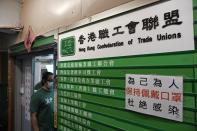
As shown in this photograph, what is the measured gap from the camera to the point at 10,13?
18.3 feet

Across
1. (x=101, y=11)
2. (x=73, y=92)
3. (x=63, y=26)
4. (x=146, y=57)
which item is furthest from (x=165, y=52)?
(x=63, y=26)

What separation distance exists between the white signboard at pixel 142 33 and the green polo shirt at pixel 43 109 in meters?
1.32

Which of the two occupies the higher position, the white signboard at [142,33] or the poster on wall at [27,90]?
the white signboard at [142,33]

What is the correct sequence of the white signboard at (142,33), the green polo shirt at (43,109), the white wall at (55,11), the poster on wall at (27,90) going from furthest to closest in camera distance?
the poster on wall at (27,90) < the green polo shirt at (43,109) < the white wall at (55,11) < the white signboard at (142,33)

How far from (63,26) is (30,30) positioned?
1.46 m

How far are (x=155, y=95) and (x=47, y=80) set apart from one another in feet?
8.22

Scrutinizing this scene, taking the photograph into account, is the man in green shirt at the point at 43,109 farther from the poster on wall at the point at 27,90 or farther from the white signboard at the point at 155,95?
the white signboard at the point at 155,95

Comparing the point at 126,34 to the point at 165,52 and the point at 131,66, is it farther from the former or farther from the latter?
the point at 165,52

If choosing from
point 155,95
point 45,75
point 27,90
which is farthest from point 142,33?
point 27,90

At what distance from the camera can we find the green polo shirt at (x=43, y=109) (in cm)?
405

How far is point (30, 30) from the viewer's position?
474 centimetres

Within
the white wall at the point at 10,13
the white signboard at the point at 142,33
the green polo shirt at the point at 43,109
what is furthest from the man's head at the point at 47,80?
the white wall at the point at 10,13

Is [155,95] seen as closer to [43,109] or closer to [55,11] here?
[55,11]

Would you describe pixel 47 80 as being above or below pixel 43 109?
above
